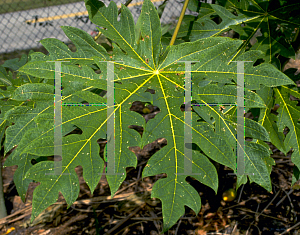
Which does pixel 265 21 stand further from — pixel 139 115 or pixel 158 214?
pixel 158 214

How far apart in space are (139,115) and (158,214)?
1367 mm

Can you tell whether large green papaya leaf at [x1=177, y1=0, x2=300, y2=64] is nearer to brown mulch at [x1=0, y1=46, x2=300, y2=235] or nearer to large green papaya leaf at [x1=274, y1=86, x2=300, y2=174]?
large green papaya leaf at [x1=274, y1=86, x2=300, y2=174]

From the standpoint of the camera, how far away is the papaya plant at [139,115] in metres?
0.72

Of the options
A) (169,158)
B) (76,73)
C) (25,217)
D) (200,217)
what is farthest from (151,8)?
(25,217)

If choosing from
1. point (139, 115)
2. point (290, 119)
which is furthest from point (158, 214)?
point (139, 115)

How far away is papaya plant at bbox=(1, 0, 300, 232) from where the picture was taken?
72 centimetres

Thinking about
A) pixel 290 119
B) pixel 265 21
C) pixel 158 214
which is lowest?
pixel 158 214

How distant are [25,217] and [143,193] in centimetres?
83

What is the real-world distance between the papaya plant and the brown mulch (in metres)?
1.00

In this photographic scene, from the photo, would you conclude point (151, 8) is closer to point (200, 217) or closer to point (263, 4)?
point (263, 4)

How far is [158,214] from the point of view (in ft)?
6.52

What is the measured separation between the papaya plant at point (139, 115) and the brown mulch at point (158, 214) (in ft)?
3.30
